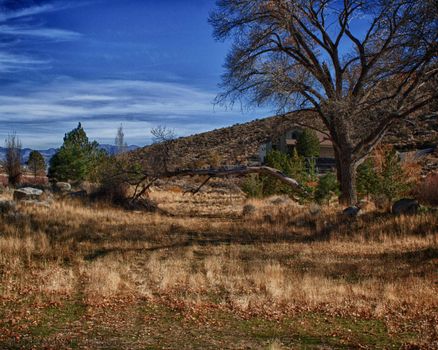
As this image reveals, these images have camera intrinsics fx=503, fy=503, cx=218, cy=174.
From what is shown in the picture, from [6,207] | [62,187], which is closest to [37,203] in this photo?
[6,207]

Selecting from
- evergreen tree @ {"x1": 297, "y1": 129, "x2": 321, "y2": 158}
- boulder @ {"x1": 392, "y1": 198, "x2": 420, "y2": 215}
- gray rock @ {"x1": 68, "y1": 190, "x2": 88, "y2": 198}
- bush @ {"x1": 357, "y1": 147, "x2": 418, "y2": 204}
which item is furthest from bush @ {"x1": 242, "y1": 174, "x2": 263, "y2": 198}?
evergreen tree @ {"x1": 297, "y1": 129, "x2": 321, "y2": 158}

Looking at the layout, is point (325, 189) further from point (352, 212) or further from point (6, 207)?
point (6, 207)

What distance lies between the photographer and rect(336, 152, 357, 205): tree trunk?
19422 millimetres

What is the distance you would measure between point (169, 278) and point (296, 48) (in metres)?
13.0

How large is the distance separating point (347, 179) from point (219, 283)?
11824 mm

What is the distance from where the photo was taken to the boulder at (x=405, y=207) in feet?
50.1

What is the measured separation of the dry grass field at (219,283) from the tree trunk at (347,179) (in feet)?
11.7

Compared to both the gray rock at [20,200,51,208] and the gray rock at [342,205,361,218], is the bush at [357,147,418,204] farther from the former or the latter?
the gray rock at [20,200,51,208]

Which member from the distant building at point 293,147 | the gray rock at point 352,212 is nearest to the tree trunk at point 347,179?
the gray rock at point 352,212

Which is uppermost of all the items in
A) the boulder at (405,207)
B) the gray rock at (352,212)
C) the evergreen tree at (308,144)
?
the evergreen tree at (308,144)

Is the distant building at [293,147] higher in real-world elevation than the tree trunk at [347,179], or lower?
higher

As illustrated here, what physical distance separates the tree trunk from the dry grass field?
358cm

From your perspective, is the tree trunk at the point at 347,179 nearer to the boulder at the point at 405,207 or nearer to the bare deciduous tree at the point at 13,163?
the boulder at the point at 405,207

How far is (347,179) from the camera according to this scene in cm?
1959
